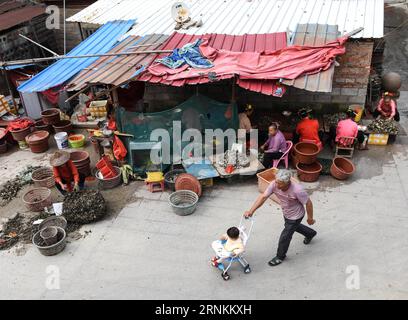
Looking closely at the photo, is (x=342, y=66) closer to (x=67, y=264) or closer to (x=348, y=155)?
(x=348, y=155)

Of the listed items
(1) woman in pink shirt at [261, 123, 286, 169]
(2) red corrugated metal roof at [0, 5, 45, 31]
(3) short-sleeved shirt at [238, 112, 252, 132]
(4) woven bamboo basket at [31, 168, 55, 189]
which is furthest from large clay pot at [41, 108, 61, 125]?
(1) woman in pink shirt at [261, 123, 286, 169]

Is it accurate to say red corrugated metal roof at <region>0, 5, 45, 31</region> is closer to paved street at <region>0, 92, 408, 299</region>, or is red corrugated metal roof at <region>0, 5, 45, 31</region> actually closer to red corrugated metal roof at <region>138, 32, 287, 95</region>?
red corrugated metal roof at <region>138, 32, 287, 95</region>

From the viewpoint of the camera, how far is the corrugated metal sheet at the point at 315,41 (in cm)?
806

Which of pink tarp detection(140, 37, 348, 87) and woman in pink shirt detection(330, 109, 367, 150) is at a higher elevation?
pink tarp detection(140, 37, 348, 87)

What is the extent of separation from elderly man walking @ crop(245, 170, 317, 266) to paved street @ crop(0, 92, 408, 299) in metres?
0.55

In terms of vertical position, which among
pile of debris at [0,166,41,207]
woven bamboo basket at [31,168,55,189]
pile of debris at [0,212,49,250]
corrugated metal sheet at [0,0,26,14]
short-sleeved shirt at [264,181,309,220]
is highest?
corrugated metal sheet at [0,0,26,14]

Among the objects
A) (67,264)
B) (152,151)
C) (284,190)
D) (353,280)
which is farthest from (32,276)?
(353,280)

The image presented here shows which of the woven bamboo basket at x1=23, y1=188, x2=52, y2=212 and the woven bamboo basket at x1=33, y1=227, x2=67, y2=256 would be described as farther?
the woven bamboo basket at x1=23, y1=188, x2=52, y2=212

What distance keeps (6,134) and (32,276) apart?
20.9ft

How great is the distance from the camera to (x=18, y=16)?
1400 cm

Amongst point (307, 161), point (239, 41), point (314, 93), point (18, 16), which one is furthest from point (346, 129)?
point (18, 16)

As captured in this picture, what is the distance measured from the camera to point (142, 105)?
11.3 m

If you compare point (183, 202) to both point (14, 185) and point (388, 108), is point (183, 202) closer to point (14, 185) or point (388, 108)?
point (14, 185)

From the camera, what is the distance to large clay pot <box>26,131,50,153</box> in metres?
11.3
